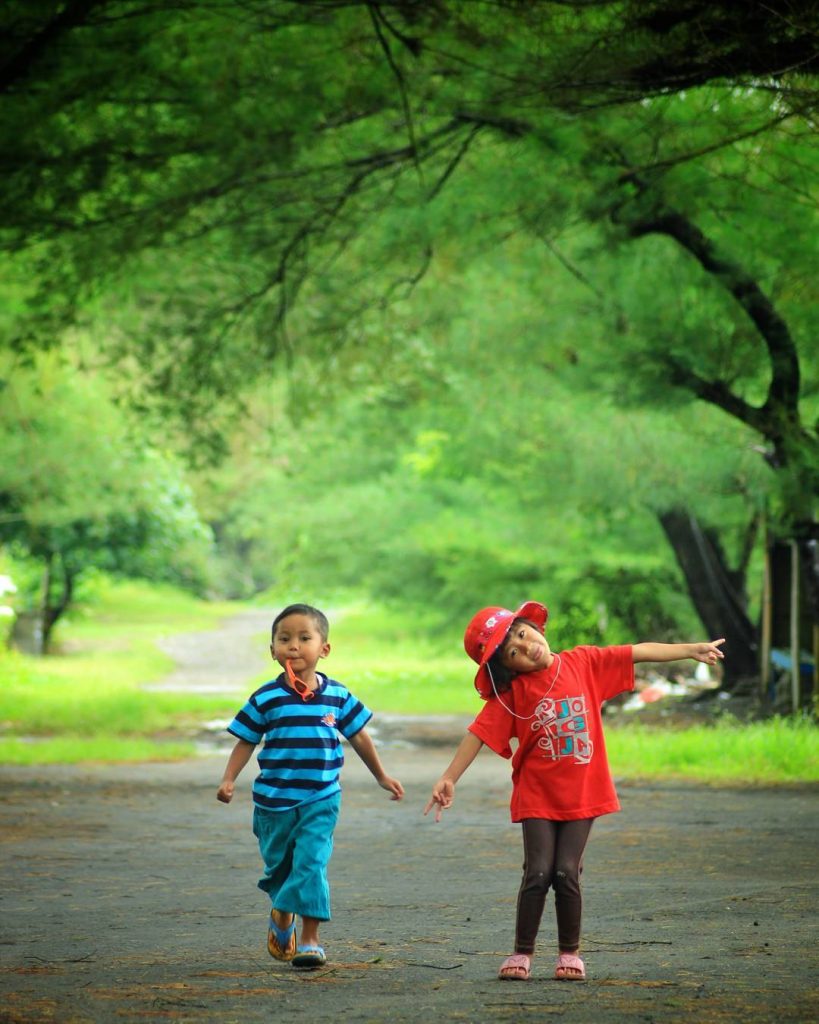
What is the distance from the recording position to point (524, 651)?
19.2 ft

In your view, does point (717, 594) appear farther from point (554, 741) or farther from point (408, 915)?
point (554, 741)

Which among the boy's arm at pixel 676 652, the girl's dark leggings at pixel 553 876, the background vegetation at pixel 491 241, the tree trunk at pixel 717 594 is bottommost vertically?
the girl's dark leggings at pixel 553 876

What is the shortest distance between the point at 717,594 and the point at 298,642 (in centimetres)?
1663

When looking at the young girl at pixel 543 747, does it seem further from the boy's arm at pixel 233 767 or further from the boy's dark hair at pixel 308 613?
the boy's arm at pixel 233 767

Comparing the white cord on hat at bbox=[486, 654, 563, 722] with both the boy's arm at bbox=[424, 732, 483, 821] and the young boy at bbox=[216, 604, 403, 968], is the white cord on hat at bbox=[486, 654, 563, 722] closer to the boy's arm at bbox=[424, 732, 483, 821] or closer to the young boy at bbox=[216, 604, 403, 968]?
the boy's arm at bbox=[424, 732, 483, 821]

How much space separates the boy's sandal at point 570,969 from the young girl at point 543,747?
85 mm

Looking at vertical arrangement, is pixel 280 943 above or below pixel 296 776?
below

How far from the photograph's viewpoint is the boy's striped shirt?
5.98 meters

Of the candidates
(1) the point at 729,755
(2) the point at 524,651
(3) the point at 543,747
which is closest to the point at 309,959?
(3) the point at 543,747

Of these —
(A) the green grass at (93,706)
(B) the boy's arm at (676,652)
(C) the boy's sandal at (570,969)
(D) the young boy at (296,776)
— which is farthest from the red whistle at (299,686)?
(A) the green grass at (93,706)

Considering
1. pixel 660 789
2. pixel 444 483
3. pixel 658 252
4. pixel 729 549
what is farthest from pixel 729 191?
pixel 444 483

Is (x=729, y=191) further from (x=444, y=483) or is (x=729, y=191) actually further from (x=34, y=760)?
(x=444, y=483)

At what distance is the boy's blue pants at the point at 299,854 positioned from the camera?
19.3ft

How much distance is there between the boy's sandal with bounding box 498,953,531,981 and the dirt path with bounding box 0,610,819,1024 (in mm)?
73
